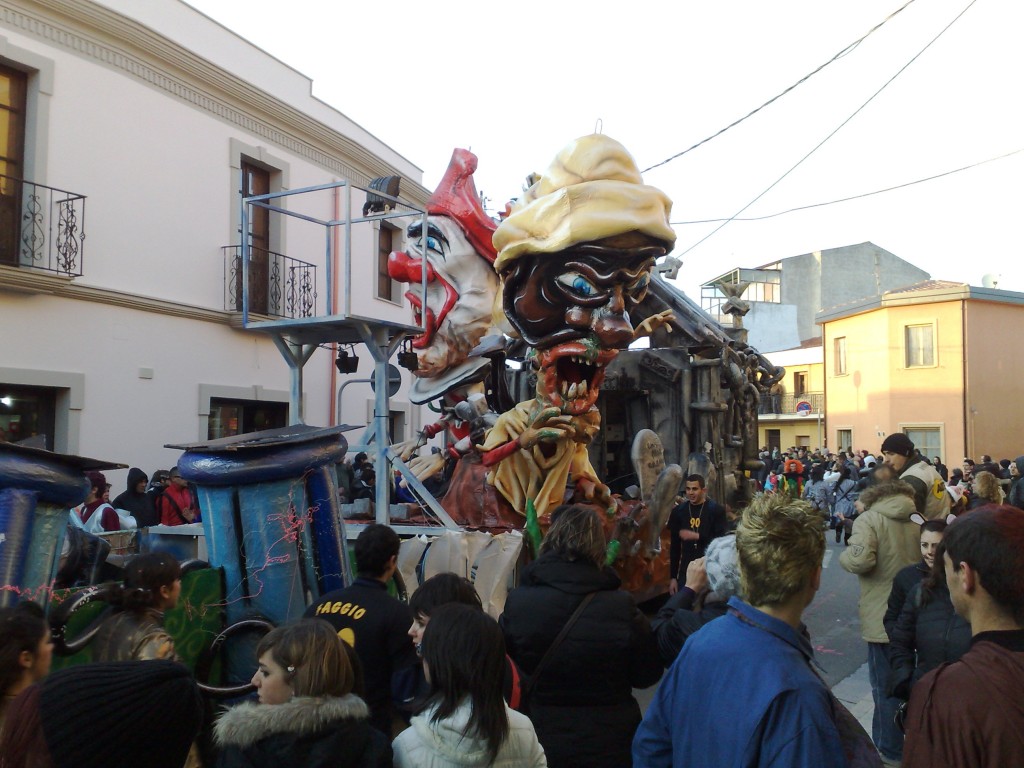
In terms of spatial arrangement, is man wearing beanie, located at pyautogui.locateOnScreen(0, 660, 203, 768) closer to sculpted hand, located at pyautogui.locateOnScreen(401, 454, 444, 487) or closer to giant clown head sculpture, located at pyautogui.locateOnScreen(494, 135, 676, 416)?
giant clown head sculpture, located at pyautogui.locateOnScreen(494, 135, 676, 416)

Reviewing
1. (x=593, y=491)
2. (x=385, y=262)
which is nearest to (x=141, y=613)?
(x=593, y=491)

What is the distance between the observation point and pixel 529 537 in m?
6.26

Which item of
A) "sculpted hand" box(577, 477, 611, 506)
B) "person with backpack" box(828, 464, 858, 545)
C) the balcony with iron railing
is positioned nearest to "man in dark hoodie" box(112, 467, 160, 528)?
"sculpted hand" box(577, 477, 611, 506)

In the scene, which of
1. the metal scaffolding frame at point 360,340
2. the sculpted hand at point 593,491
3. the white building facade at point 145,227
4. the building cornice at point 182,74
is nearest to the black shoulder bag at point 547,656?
the metal scaffolding frame at point 360,340

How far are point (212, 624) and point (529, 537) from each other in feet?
9.49

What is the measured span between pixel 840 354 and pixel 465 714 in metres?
28.4

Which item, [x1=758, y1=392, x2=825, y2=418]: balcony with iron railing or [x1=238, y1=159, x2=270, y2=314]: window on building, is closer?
[x1=238, y1=159, x2=270, y2=314]: window on building

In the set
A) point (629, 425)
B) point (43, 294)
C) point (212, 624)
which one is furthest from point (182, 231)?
point (212, 624)

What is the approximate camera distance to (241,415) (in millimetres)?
13547

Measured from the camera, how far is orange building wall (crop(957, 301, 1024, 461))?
78.2 ft

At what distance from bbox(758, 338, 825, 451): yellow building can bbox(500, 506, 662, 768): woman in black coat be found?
31666 mm

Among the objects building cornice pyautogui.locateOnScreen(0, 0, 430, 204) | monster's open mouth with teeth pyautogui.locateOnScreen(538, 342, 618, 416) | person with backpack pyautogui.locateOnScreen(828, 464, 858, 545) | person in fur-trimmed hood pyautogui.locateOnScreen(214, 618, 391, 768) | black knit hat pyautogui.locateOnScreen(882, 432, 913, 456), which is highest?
building cornice pyautogui.locateOnScreen(0, 0, 430, 204)

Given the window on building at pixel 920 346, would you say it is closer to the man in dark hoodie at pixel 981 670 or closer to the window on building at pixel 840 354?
the window on building at pixel 840 354

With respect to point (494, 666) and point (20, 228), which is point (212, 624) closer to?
point (494, 666)
